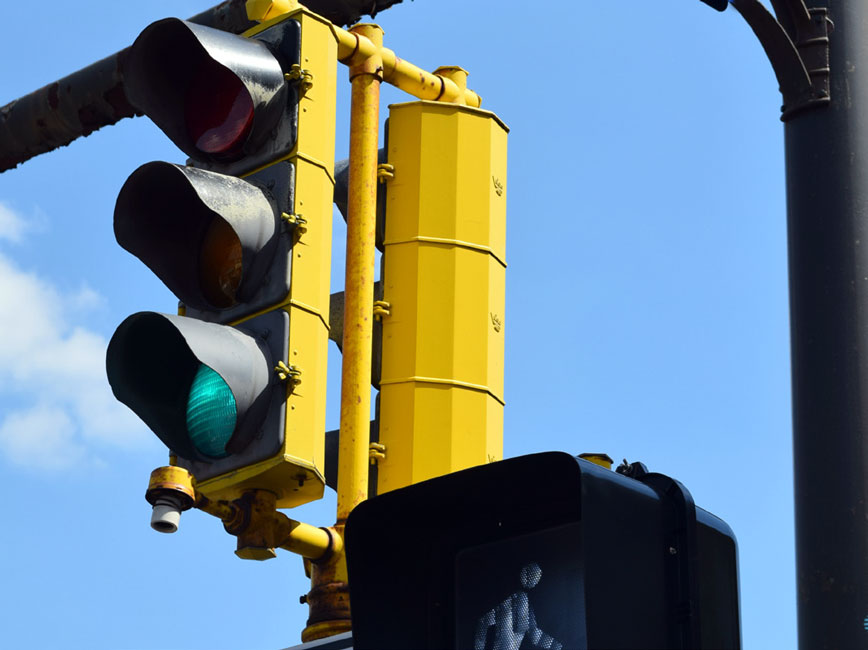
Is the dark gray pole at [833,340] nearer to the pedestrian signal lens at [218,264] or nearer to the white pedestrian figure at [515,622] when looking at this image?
the white pedestrian figure at [515,622]

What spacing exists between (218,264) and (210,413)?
21.6 inches

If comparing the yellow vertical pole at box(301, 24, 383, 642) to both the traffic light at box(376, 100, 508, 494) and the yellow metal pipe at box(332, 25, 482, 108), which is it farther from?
the traffic light at box(376, 100, 508, 494)

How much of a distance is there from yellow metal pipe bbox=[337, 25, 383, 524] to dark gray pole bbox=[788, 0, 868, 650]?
1.32 meters

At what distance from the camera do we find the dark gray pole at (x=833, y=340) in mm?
3531

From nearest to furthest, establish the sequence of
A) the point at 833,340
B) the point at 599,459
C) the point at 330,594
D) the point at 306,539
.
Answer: the point at 599,459
the point at 833,340
the point at 306,539
the point at 330,594

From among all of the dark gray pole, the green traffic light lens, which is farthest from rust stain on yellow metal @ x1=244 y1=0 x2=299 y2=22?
the dark gray pole

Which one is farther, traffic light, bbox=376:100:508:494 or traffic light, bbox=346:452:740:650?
traffic light, bbox=376:100:508:494

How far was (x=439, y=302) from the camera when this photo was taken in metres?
5.28

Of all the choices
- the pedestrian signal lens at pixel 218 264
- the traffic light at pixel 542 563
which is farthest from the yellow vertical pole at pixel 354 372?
the traffic light at pixel 542 563

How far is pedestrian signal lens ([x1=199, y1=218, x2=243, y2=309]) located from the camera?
4.45m

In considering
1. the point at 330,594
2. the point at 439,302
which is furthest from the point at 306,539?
the point at 439,302

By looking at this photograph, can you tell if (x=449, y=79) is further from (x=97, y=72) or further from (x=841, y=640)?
(x=841, y=640)

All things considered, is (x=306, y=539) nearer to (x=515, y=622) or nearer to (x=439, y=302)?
(x=439, y=302)

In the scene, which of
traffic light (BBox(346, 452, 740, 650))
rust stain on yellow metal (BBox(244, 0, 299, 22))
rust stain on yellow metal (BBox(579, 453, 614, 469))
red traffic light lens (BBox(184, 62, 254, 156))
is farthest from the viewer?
rust stain on yellow metal (BBox(244, 0, 299, 22))
